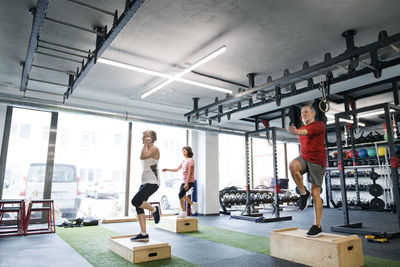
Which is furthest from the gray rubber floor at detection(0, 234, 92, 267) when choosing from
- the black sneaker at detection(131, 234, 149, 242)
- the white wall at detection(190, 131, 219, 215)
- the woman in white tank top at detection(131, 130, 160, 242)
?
the white wall at detection(190, 131, 219, 215)

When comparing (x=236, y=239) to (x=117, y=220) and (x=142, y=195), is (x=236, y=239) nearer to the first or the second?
(x=142, y=195)

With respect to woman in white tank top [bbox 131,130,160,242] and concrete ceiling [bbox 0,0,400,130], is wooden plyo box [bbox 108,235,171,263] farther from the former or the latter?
concrete ceiling [bbox 0,0,400,130]

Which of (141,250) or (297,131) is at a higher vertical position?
(297,131)

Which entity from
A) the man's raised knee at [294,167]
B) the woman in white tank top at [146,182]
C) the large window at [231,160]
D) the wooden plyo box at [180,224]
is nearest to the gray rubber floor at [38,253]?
the woman in white tank top at [146,182]

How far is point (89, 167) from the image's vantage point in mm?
7496

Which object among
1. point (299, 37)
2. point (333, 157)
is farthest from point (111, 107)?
point (333, 157)

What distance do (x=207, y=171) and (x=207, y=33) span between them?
209 inches

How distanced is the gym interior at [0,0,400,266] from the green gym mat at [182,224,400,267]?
0.03 metres

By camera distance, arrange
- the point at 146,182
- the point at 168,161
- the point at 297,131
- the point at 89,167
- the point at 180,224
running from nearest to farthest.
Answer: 1. the point at 297,131
2. the point at 146,182
3. the point at 180,224
4. the point at 89,167
5. the point at 168,161

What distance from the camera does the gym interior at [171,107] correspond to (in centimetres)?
344

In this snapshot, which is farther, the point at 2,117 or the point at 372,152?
the point at 372,152

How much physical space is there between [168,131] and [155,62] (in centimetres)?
418

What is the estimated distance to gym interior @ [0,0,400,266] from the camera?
344cm

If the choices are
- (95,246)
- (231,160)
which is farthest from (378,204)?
(95,246)
